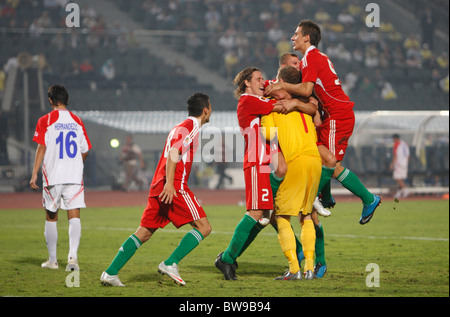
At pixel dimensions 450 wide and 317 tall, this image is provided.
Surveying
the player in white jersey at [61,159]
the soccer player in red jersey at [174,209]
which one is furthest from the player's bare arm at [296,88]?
the player in white jersey at [61,159]

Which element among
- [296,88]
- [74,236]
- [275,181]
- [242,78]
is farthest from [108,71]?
[275,181]

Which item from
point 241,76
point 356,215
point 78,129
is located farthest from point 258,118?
point 356,215

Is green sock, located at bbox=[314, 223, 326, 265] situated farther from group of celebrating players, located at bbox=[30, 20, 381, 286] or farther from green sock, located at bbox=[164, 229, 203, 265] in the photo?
green sock, located at bbox=[164, 229, 203, 265]

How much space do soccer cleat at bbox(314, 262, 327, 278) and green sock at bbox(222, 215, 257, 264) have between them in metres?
0.84

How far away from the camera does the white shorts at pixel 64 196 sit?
309 inches

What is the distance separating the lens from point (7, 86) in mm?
24859

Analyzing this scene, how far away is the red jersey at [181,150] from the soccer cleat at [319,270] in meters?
1.78

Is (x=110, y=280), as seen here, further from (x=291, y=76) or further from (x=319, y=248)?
(x=291, y=76)

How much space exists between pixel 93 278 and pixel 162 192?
1.48 metres

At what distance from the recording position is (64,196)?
7879mm

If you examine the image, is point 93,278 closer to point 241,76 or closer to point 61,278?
point 61,278

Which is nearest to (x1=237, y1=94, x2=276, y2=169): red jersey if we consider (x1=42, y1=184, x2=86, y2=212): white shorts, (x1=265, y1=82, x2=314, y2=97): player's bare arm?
(x1=265, y1=82, x2=314, y2=97): player's bare arm

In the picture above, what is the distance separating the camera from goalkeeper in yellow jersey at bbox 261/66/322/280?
6746 millimetres

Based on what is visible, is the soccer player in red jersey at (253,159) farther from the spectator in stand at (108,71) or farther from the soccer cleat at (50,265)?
the spectator in stand at (108,71)
